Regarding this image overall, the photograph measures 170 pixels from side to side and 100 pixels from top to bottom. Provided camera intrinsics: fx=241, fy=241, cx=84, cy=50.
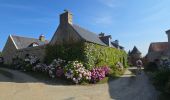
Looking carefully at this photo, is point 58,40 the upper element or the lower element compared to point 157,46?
lower

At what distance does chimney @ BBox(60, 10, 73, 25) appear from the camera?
2567cm

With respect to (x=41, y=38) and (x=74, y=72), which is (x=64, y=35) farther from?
(x=41, y=38)

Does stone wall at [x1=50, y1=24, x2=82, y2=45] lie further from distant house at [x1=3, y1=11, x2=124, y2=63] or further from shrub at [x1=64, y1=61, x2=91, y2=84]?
shrub at [x1=64, y1=61, x2=91, y2=84]

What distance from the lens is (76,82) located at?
60.7 feet

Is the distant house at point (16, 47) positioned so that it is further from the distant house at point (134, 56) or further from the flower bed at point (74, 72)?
the distant house at point (134, 56)

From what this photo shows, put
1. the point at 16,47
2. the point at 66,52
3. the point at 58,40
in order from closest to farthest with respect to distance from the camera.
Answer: the point at 66,52 → the point at 58,40 → the point at 16,47

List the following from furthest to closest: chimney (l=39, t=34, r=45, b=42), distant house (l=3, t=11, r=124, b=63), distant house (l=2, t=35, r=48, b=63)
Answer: chimney (l=39, t=34, r=45, b=42)
distant house (l=2, t=35, r=48, b=63)
distant house (l=3, t=11, r=124, b=63)

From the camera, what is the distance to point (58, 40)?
85.9 feet

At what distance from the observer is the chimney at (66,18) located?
25672mm

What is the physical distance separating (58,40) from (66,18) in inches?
99.7

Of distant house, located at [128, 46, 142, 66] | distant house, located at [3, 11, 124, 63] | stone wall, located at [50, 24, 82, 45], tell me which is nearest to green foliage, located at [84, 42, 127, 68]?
distant house, located at [3, 11, 124, 63]

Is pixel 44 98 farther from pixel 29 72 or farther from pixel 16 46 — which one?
pixel 16 46

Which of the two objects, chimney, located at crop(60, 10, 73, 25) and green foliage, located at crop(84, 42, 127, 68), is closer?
green foliage, located at crop(84, 42, 127, 68)

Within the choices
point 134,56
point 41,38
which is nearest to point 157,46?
point 134,56
